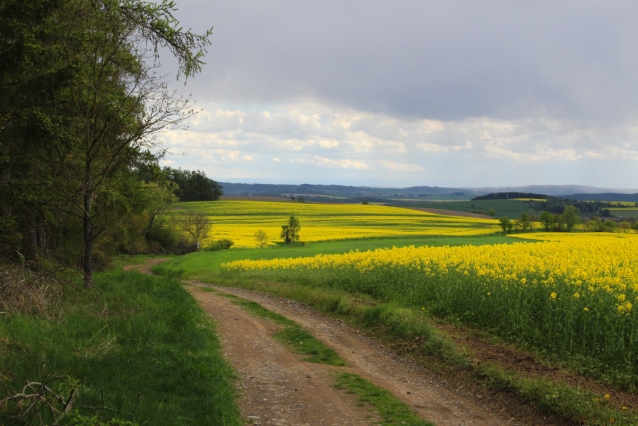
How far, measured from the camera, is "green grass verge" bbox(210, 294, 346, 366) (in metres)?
10.4

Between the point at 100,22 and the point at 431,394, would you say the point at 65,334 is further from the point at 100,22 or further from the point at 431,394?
the point at 100,22

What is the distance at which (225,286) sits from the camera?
2619cm

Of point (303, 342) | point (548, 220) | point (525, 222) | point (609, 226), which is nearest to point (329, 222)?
point (525, 222)

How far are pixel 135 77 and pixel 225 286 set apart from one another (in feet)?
51.8

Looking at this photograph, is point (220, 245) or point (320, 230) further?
point (320, 230)

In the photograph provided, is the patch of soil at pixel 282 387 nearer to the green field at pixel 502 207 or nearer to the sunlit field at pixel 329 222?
the sunlit field at pixel 329 222

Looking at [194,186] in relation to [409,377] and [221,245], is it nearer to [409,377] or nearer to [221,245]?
[221,245]

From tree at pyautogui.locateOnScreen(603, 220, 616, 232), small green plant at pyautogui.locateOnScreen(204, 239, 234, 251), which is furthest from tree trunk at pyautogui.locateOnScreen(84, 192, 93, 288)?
tree at pyautogui.locateOnScreen(603, 220, 616, 232)

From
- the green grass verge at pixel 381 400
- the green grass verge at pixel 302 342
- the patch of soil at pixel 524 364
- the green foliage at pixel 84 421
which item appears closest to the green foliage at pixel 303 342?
the green grass verge at pixel 302 342

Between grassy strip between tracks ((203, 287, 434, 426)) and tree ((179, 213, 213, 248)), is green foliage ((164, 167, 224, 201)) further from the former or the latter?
grassy strip between tracks ((203, 287, 434, 426))

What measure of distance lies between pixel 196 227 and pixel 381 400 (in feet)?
183

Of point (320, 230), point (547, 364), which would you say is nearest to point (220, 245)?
point (320, 230)

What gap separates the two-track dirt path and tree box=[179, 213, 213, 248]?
48347 millimetres

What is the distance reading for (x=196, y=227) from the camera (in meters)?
61.5
